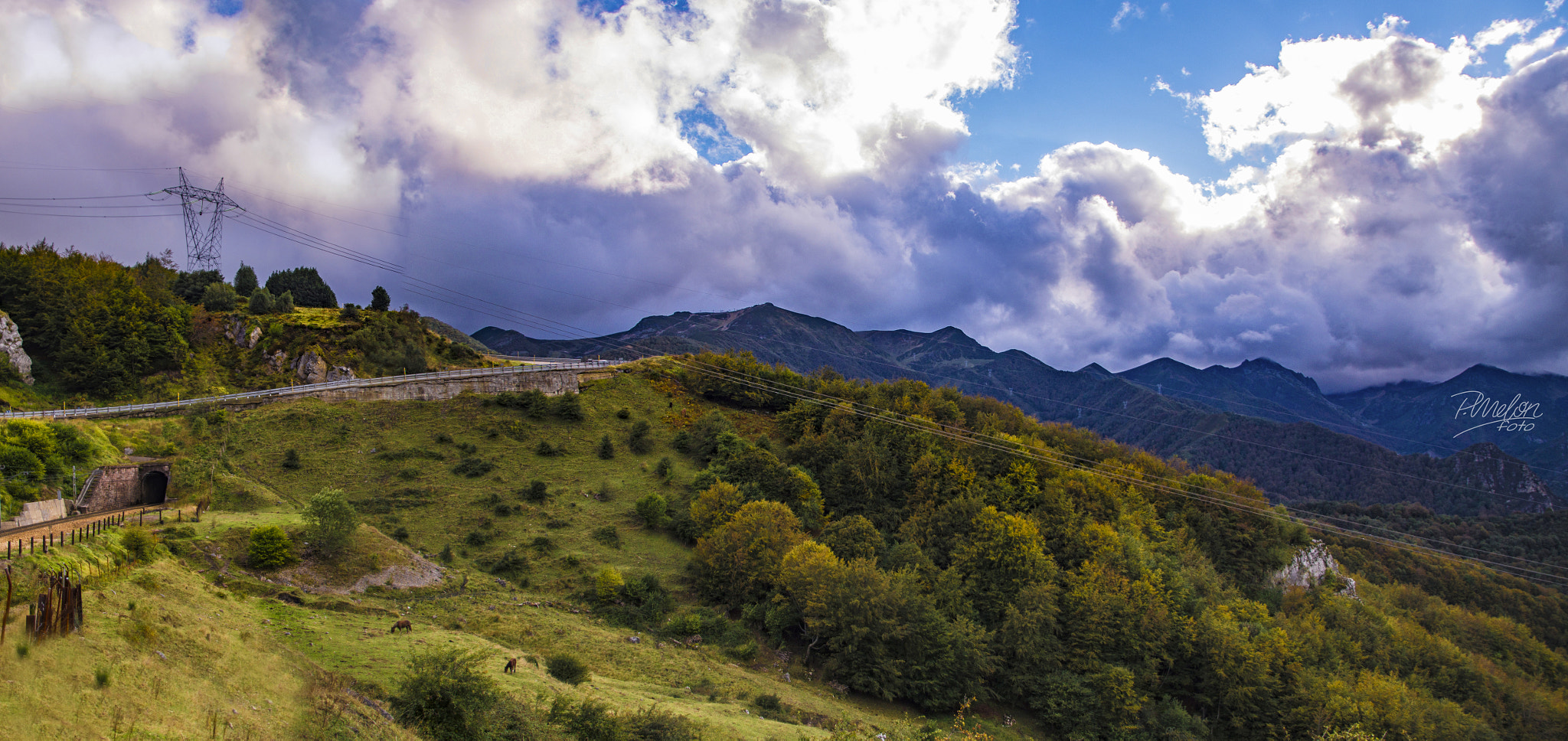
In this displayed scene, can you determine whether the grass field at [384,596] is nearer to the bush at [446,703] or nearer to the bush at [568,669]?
the bush at [568,669]

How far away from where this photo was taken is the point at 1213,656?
44312 mm

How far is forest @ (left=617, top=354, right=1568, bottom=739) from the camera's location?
40.3 metres

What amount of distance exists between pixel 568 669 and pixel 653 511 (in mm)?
25141

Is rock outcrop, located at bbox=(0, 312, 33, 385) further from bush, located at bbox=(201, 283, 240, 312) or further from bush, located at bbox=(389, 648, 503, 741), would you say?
bush, located at bbox=(389, 648, 503, 741)

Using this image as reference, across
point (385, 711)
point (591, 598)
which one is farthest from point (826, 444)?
point (385, 711)

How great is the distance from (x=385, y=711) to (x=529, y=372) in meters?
59.2

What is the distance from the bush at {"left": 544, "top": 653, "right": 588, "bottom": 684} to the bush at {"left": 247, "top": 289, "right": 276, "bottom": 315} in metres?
72.1

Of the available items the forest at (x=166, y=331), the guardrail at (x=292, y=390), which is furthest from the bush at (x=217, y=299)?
the guardrail at (x=292, y=390)

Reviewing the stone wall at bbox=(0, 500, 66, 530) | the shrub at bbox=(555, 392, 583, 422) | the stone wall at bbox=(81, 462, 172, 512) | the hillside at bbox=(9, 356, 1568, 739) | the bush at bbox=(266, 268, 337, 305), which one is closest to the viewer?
the hillside at bbox=(9, 356, 1568, 739)

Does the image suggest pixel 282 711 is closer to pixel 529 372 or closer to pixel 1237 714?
pixel 1237 714

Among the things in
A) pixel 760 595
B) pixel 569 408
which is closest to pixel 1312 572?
pixel 760 595

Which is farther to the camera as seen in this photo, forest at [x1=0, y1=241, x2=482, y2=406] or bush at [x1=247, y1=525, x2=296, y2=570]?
forest at [x1=0, y1=241, x2=482, y2=406]

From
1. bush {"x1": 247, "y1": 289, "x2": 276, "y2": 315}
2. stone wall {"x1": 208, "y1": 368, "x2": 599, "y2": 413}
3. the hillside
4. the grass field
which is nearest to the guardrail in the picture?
stone wall {"x1": 208, "y1": 368, "x2": 599, "y2": 413}

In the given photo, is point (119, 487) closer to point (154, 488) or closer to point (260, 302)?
point (154, 488)
